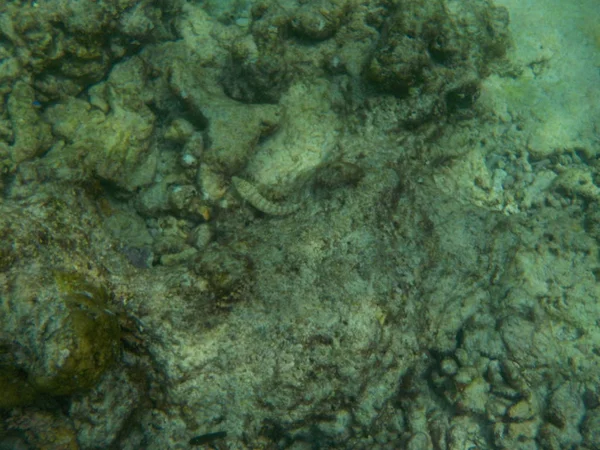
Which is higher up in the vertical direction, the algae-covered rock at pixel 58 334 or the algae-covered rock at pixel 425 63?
the algae-covered rock at pixel 425 63

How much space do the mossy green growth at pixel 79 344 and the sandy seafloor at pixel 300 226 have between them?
2 centimetres

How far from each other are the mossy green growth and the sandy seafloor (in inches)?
0.7

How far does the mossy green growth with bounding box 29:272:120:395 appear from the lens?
2.53 metres

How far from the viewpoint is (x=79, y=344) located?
2.60m

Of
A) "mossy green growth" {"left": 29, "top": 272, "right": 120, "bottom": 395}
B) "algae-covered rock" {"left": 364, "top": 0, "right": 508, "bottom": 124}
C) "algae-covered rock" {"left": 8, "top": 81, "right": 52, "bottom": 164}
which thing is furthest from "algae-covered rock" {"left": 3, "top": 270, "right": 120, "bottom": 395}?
"algae-covered rock" {"left": 364, "top": 0, "right": 508, "bottom": 124}

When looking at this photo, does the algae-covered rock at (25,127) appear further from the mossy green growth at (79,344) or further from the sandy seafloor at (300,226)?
the mossy green growth at (79,344)

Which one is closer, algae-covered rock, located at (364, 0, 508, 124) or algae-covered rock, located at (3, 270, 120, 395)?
algae-covered rock, located at (3, 270, 120, 395)

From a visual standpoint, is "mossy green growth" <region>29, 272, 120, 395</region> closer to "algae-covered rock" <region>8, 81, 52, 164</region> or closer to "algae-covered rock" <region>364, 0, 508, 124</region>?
"algae-covered rock" <region>8, 81, 52, 164</region>

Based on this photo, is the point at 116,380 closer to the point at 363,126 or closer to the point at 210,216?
the point at 210,216

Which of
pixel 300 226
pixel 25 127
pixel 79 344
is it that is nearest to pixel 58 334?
pixel 79 344

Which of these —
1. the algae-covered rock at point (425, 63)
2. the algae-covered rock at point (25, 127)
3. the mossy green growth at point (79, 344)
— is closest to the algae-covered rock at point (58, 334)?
the mossy green growth at point (79, 344)

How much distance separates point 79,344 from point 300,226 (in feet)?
6.81

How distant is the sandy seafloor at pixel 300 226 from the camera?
129 inches

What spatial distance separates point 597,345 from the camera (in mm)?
4320
